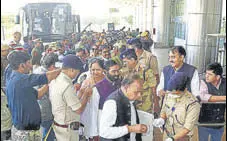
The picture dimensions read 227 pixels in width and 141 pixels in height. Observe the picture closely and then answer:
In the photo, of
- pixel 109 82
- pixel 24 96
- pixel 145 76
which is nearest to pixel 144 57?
pixel 145 76

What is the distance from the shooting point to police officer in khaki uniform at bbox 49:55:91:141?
257 cm

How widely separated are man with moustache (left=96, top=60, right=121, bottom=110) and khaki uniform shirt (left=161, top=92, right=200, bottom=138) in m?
0.47

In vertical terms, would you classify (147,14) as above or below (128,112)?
above

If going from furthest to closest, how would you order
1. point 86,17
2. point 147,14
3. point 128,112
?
point 147,14 < point 86,17 < point 128,112

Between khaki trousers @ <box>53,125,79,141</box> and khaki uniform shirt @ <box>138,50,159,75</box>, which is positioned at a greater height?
khaki uniform shirt @ <box>138,50,159,75</box>

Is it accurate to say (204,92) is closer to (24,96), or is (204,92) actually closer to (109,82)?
(109,82)

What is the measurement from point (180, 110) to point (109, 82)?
711 millimetres

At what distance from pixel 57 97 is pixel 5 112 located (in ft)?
1.88

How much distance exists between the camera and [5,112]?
9.34ft

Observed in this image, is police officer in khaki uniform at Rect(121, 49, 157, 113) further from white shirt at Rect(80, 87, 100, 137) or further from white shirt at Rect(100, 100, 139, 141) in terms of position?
white shirt at Rect(100, 100, 139, 141)

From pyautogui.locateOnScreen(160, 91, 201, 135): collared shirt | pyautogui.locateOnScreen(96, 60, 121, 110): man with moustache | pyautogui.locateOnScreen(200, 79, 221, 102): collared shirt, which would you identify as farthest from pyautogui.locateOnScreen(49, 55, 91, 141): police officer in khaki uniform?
pyautogui.locateOnScreen(200, 79, 221, 102): collared shirt

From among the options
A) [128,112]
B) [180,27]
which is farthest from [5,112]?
[180,27]

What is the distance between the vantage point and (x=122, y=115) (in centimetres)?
204

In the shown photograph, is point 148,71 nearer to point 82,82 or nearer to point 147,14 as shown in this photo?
point 82,82
